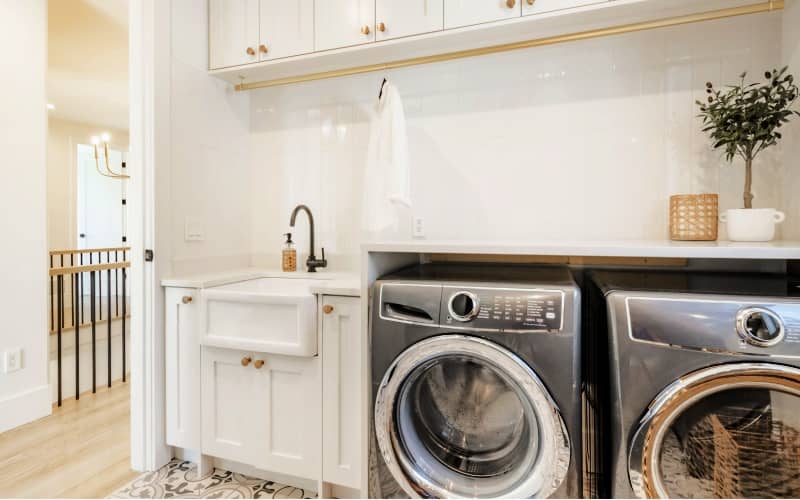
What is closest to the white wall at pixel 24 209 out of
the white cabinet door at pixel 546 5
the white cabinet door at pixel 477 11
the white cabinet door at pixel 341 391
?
the white cabinet door at pixel 341 391

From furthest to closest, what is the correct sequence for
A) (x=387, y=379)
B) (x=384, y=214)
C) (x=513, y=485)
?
(x=384, y=214) → (x=387, y=379) → (x=513, y=485)

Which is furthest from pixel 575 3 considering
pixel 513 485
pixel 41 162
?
pixel 41 162

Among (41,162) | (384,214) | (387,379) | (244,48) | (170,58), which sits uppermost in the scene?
(244,48)

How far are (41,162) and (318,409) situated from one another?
7.58 feet

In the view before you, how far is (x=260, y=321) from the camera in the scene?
1.65 metres

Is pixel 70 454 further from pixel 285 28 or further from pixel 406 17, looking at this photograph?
pixel 406 17

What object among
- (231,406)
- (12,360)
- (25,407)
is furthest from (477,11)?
(25,407)

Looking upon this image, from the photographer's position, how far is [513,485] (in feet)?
3.88

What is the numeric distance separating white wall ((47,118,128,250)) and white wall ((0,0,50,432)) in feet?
12.8

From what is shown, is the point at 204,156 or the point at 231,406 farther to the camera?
the point at 204,156

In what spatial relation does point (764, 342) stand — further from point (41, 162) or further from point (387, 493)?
point (41, 162)

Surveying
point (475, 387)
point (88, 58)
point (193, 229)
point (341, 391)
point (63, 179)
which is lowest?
point (341, 391)

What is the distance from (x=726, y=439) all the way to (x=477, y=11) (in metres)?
1.65

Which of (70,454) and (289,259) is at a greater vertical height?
(289,259)
